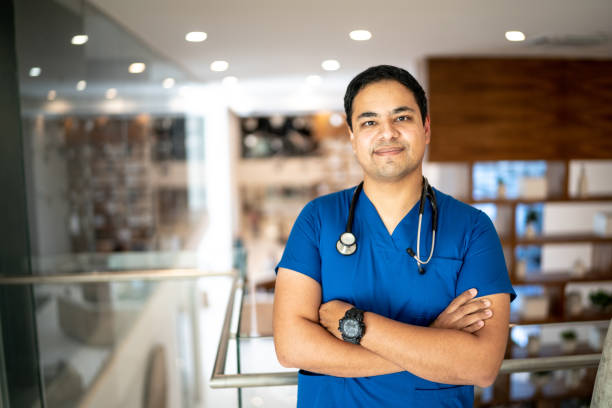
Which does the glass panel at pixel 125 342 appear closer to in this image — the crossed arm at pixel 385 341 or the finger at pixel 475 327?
the crossed arm at pixel 385 341

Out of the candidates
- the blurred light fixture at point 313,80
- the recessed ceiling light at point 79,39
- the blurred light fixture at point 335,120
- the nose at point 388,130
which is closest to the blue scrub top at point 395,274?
the nose at point 388,130

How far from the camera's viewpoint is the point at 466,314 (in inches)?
44.4

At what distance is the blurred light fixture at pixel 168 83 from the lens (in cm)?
442

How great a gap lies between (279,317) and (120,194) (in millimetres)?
3097

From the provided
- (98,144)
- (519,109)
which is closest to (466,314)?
(98,144)

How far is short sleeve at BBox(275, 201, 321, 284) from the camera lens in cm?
122

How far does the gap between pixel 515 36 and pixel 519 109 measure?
1023mm

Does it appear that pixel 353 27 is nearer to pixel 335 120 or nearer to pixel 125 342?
pixel 125 342

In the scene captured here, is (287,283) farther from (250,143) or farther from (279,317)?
(250,143)

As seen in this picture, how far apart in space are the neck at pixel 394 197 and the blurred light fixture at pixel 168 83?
3.56m

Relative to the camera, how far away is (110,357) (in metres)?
3.33

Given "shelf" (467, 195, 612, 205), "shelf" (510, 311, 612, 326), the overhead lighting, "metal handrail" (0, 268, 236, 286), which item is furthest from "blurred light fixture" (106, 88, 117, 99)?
"shelf" (510, 311, 612, 326)

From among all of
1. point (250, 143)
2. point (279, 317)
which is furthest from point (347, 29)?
point (250, 143)

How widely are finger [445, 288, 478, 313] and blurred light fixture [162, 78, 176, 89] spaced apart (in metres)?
3.81
